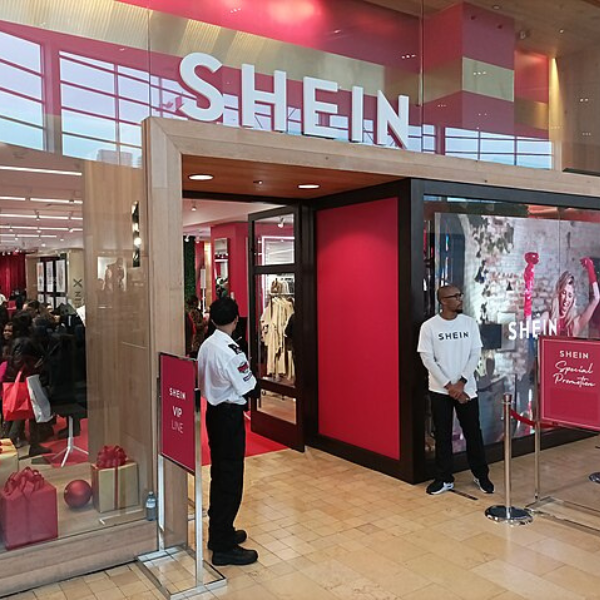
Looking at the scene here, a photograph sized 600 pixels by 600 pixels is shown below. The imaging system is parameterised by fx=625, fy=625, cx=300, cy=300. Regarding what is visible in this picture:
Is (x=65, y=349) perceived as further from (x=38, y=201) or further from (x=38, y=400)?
(x=38, y=201)

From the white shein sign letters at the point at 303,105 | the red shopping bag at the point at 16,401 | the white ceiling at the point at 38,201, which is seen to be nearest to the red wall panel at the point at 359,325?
the white shein sign letters at the point at 303,105

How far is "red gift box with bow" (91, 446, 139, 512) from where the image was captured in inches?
142

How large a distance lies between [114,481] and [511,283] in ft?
11.9

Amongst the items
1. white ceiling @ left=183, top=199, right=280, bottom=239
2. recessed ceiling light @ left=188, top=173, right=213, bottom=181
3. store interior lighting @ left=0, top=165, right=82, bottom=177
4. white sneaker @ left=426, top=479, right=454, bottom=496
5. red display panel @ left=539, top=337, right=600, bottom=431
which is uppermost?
white ceiling @ left=183, top=199, right=280, bottom=239

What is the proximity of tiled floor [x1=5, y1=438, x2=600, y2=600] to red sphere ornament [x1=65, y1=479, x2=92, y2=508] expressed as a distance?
1.32ft

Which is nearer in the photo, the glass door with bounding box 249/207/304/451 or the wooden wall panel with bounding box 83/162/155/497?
the wooden wall panel with bounding box 83/162/155/497

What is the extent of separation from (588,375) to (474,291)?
1311 millimetres

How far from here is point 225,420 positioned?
11.3 ft

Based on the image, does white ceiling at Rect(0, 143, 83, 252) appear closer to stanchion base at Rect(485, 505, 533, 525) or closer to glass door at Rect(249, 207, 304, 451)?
glass door at Rect(249, 207, 304, 451)

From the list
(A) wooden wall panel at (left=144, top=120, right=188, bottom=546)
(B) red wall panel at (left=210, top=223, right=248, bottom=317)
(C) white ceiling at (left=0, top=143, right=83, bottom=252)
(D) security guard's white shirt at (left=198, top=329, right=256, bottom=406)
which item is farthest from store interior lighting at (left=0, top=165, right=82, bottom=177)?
(B) red wall panel at (left=210, top=223, right=248, bottom=317)

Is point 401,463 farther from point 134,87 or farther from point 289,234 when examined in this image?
point 134,87

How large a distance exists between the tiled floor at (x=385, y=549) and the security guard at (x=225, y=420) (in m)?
0.16

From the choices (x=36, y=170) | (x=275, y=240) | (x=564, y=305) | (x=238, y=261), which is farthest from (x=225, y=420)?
(x=238, y=261)

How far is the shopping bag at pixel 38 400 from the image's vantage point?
3.56 m
